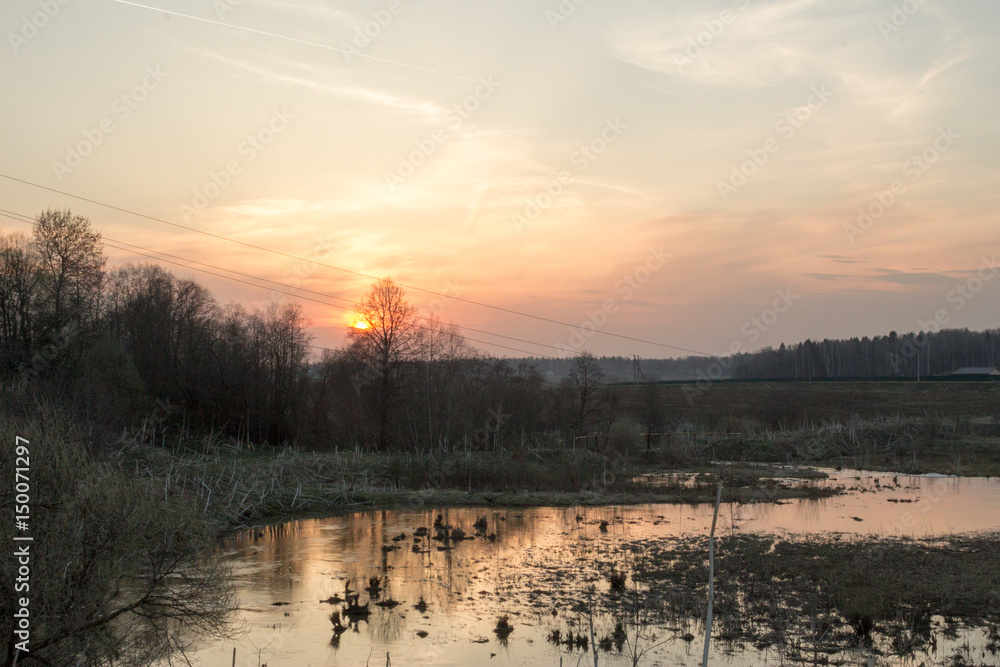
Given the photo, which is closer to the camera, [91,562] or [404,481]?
[91,562]

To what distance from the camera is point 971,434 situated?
49.0 m

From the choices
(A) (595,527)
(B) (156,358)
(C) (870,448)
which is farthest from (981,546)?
(B) (156,358)

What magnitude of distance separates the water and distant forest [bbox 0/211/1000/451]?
12681 millimetres

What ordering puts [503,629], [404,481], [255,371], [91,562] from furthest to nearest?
[255,371]
[404,481]
[503,629]
[91,562]

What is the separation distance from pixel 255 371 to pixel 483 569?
106ft

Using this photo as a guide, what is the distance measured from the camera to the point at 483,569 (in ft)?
61.0

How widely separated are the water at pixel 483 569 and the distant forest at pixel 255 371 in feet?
41.6

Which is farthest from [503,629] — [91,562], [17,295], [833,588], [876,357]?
[876,357]

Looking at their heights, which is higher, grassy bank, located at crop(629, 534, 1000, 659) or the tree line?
the tree line

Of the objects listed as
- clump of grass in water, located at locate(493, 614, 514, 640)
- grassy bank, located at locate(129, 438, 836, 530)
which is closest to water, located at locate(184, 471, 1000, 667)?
clump of grass in water, located at locate(493, 614, 514, 640)

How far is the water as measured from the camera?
12484mm

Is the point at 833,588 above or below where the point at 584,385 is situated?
below

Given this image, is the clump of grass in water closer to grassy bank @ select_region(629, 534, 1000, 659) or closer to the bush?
grassy bank @ select_region(629, 534, 1000, 659)

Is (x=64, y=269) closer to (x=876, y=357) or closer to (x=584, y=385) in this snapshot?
(x=584, y=385)
